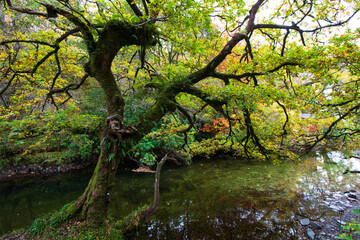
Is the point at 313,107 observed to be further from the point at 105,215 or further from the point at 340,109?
the point at 105,215

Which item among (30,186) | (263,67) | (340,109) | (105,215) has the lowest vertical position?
(30,186)

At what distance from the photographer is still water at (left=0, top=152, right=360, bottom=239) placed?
4762 mm

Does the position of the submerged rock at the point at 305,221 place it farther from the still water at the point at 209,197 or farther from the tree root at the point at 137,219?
the tree root at the point at 137,219

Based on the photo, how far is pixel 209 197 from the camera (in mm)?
6590

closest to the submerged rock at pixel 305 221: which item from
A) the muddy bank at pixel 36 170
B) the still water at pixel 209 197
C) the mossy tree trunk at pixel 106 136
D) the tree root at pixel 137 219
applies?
the still water at pixel 209 197

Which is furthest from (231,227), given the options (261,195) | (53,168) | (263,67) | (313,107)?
(53,168)

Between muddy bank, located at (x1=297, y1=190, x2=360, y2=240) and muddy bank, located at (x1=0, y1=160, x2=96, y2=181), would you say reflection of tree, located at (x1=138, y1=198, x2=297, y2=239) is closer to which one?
muddy bank, located at (x1=297, y1=190, x2=360, y2=240)

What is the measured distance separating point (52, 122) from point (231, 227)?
575 cm

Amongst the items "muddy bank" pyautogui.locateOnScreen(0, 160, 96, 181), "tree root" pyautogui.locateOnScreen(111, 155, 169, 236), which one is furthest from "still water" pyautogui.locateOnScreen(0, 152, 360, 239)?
"muddy bank" pyautogui.locateOnScreen(0, 160, 96, 181)

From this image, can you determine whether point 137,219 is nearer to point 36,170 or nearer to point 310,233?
point 310,233

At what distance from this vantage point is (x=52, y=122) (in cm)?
402

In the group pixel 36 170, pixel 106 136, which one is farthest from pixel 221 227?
pixel 36 170

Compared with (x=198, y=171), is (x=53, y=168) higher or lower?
higher

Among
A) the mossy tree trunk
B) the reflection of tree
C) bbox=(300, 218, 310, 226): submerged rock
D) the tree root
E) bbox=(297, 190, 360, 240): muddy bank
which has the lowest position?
bbox=(297, 190, 360, 240): muddy bank
